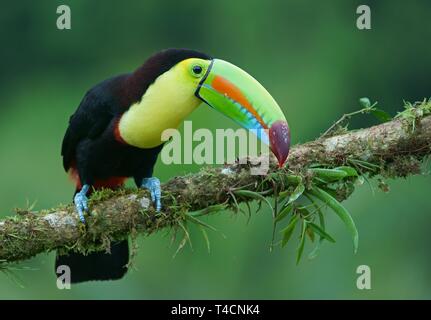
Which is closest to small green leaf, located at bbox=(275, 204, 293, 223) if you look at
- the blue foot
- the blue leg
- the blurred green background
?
the blue foot

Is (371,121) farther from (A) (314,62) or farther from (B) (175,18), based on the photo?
(B) (175,18)

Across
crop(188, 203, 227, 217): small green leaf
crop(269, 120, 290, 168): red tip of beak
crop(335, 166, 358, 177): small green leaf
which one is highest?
crop(269, 120, 290, 168): red tip of beak

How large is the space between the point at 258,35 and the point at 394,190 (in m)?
2.88

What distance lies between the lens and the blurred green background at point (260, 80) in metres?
7.14

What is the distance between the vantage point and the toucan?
4316 millimetres

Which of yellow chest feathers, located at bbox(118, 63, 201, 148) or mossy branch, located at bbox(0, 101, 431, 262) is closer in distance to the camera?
mossy branch, located at bbox(0, 101, 431, 262)

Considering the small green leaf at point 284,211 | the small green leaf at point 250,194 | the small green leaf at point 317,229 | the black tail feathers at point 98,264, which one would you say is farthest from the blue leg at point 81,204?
the small green leaf at point 317,229

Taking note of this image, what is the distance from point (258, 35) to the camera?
9.88 metres

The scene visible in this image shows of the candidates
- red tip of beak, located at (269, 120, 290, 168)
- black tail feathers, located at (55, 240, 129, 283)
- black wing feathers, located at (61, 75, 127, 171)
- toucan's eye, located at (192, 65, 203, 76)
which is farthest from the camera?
black tail feathers, located at (55, 240, 129, 283)

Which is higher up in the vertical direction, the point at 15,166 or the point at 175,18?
the point at 175,18

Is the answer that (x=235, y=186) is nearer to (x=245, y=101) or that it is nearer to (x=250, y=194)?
(x=250, y=194)

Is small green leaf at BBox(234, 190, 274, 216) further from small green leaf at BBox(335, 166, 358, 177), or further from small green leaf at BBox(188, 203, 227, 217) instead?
small green leaf at BBox(335, 166, 358, 177)

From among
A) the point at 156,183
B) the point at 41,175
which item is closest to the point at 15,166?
the point at 41,175

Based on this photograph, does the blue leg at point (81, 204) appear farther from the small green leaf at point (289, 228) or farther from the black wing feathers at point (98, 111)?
the small green leaf at point (289, 228)
